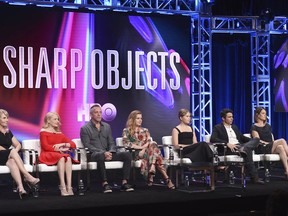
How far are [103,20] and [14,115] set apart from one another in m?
1.88

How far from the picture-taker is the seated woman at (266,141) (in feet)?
27.2

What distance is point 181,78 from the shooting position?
9352 mm

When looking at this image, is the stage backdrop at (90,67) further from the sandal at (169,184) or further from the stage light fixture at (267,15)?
the sandal at (169,184)

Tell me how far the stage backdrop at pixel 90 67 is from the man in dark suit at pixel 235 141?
1123mm

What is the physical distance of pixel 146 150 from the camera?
7.69 meters

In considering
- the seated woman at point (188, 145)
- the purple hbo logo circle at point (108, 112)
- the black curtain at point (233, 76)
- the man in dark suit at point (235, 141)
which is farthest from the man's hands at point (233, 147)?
the black curtain at point (233, 76)

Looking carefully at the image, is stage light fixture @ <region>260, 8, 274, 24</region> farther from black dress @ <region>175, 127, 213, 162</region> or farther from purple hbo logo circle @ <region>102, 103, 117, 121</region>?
black dress @ <region>175, 127, 213, 162</region>

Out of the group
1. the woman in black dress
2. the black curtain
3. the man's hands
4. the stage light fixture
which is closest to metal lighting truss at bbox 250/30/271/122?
the stage light fixture

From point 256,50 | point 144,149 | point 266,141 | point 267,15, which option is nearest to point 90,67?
point 144,149

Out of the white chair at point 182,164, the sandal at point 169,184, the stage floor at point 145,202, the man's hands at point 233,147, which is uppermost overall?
the man's hands at point 233,147

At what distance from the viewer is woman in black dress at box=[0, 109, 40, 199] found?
6.70 m

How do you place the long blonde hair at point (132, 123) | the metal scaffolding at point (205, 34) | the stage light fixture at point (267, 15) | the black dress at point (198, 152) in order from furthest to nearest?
the stage light fixture at point (267, 15) → the metal scaffolding at point (205, 34) → the long blonde hair at point (132, 123) → the black dress at point (198, 152)

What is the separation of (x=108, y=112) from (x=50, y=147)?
1.85 m

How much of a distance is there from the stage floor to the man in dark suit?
1.34 ft
